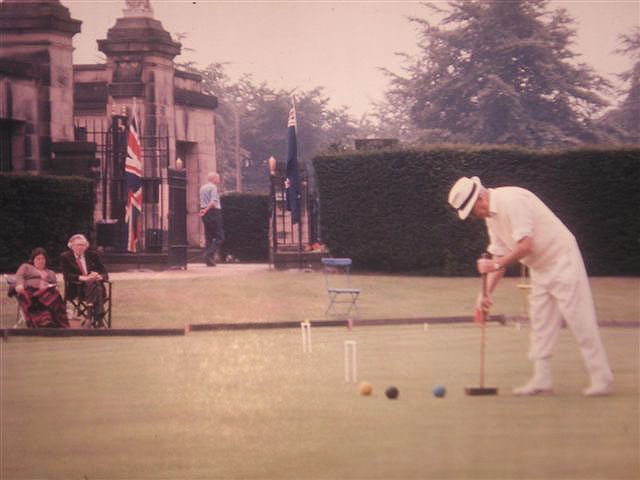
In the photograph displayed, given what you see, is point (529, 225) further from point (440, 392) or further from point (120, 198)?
point (120, 198)

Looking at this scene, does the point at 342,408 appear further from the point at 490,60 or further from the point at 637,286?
the point at 637,286

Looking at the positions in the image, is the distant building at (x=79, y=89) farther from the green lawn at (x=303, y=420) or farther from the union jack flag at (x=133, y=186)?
the green lawn at (x=303, y=420)

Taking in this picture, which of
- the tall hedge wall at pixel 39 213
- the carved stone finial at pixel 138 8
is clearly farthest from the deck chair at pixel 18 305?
the carved stone finial at pixel 138 8

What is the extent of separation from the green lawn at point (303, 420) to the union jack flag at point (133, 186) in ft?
3.62

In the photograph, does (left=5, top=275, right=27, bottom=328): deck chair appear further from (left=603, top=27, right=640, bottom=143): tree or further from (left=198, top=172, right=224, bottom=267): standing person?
(left=603, top=27, right=640, bottom=143): tree

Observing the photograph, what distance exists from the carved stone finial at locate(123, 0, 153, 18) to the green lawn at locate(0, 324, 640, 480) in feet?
7.70

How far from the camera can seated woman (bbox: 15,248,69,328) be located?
31.0 feet

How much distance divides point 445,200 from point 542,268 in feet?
35.5

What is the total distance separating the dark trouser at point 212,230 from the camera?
634 inches

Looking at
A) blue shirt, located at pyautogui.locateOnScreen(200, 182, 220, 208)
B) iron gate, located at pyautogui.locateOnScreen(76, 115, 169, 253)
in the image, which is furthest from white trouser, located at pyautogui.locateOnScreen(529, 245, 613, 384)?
blue shirt, located at pyautogui.locateOnScreen(200, 182, 220, 208)

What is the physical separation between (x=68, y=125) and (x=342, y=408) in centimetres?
294

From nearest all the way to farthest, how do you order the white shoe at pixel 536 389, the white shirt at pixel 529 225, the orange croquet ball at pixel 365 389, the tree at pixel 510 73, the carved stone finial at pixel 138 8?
the white shirt at pixel 529 225 < the white shoe at pixel 536 389 < the carved stone finial at pixel 138 8 < the tree at pixel 510 73 < the orange croquet ball at pixel 365 389

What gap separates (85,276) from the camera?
34.9 feet

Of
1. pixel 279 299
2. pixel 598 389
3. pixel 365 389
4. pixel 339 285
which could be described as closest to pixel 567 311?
pixel 598 389
